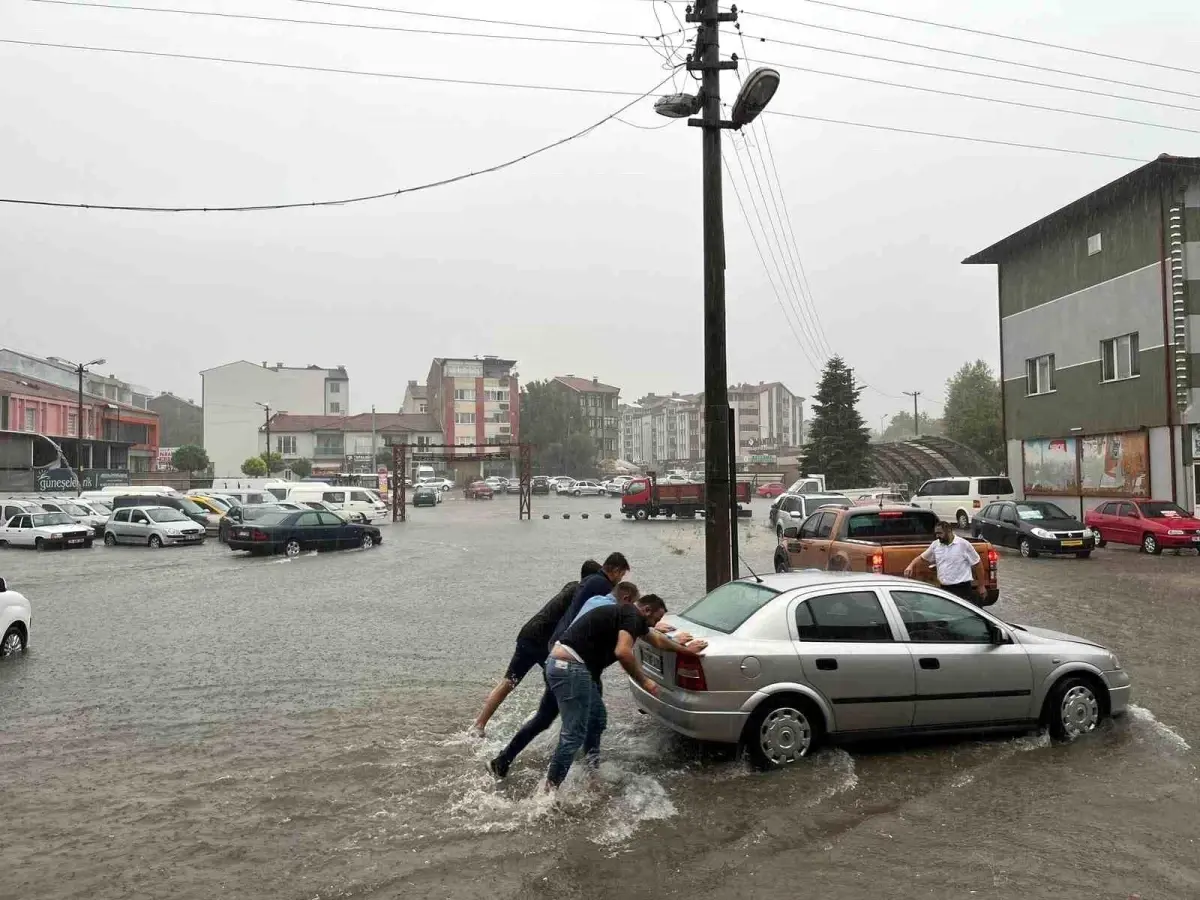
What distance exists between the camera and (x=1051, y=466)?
3456 cm

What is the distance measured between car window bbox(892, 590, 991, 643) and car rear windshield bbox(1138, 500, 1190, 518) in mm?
20768

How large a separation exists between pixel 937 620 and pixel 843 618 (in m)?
0.80

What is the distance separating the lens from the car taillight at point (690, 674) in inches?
264

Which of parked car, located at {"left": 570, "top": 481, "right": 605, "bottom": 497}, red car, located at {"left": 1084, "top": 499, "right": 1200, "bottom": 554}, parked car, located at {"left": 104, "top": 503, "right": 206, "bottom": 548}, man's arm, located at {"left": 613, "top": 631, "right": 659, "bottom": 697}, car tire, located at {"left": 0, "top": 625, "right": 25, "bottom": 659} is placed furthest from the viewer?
parked car, located at {"left": 570, "top": 481, "right": 605, "bottom": 497}

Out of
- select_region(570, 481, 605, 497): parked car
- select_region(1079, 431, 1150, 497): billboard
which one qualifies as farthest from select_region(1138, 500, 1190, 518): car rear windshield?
select_region(570, 481, 605, 497): parked car

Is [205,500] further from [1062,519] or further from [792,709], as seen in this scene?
[792,709]

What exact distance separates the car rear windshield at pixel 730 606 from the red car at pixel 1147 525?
811 inches

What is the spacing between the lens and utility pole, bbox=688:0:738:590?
34.7ft

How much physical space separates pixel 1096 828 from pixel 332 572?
19074 mm

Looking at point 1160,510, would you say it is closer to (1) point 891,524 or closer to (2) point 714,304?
(1) point 891,524

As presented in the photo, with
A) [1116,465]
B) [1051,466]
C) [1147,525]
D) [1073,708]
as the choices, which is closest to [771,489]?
[1051,466]

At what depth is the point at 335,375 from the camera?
Result: 379 ft

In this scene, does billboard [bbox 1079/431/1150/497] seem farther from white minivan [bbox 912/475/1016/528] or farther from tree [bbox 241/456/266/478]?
tree [bbox 241/456/266/478]

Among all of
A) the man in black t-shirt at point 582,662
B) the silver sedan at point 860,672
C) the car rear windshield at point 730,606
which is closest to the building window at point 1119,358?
the silver sedan at point 860,672
